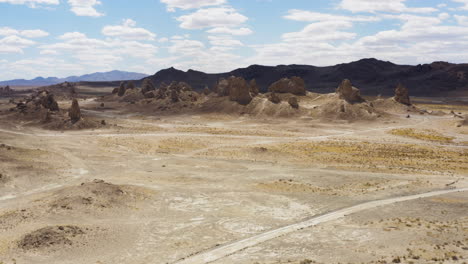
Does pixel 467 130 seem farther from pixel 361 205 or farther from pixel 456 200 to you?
pixel 361 205

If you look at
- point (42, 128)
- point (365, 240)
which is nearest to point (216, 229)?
point (365, 240)

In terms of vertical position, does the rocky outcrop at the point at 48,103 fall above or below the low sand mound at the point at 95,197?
above

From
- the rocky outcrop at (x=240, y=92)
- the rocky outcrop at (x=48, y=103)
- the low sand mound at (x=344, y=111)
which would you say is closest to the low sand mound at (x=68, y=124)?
the rocky outcrop at (x=48, y=103)

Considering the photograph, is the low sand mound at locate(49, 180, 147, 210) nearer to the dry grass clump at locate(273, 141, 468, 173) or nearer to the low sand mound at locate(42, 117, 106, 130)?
the dry grass clump at locate(273, 141, 468, 173)

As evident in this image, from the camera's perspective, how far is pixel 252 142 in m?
66.6

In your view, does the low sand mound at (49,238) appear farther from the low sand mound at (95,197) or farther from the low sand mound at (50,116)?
the low sand mound at (50,116)

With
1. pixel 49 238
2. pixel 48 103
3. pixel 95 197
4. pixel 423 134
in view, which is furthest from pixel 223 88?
pixel 49 238

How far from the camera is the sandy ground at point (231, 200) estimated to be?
24047mm

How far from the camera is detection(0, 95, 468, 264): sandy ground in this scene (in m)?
24.0

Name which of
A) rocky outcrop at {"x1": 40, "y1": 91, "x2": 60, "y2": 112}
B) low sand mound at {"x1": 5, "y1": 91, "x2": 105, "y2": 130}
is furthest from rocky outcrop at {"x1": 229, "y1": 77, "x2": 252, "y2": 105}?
rocky outcrop at {"x1": 40, "y1": 91, "x2": 60, "y2": 112}

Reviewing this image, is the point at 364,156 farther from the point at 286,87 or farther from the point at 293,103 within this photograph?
the point at 286,87

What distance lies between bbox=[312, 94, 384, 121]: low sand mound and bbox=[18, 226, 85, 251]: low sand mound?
238 ft

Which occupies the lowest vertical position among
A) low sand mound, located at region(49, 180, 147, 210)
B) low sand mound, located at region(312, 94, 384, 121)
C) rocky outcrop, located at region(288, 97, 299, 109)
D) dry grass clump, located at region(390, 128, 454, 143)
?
low sand mound, located at region(49, 180, 147, 210)

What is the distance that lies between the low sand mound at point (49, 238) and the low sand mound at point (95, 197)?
5132 millimetres
